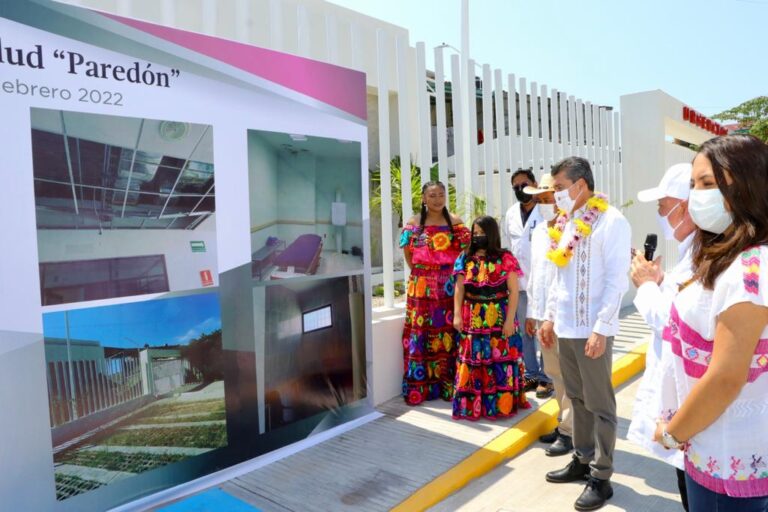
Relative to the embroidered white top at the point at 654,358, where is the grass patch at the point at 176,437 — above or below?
below

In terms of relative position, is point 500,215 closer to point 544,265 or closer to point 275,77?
point 544,265

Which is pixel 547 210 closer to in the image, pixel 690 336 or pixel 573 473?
pixel 573 473

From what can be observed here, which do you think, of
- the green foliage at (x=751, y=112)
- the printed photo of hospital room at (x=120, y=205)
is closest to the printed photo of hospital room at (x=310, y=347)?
the printed photo of hospital room at (x=120, y=205)

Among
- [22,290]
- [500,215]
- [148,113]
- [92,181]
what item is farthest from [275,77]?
[500,215]

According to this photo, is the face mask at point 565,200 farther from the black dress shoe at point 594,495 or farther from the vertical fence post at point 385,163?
the vertical fence post at point 385,163

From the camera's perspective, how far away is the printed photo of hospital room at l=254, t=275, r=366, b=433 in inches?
148

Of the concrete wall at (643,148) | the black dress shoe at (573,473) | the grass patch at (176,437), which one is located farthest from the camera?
the concrete wall at (643,148)

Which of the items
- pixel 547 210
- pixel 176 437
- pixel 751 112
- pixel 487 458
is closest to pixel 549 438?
pixel 487 458

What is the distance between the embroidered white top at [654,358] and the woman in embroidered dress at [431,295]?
2705mm

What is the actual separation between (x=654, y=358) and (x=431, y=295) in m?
2.84

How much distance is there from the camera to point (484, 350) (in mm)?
4445

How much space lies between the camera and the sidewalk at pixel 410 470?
3312mm

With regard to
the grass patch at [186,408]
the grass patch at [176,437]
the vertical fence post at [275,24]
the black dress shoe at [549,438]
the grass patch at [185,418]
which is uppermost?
the vertical fence post at [275,24]

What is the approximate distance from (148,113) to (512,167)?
4966 mm
